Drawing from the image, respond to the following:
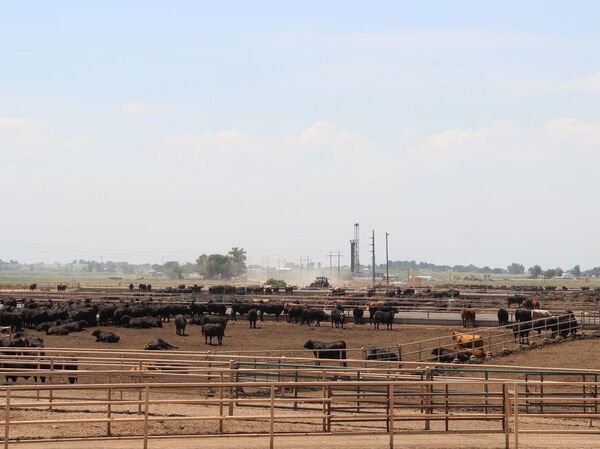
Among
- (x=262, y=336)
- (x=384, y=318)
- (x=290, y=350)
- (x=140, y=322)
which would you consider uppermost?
(x=384, y=318)

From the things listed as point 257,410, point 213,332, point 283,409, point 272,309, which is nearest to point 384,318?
point 272,309

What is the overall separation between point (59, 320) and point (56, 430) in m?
35.9

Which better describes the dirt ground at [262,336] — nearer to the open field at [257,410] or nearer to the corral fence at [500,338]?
the corral fence at [500,338]

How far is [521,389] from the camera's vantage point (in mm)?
22031

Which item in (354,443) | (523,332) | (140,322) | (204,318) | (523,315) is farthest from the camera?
(140,322)

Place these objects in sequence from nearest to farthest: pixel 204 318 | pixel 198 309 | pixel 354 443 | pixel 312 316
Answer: pixel 354 443 → pixel 204 318 → pixel 312 316 → pixel 198 309

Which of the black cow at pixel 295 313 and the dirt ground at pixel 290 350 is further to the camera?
the black cow at pixel 295 313

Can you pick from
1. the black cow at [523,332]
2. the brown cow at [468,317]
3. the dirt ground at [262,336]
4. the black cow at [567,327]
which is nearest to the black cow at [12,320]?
the dirt ground at [262,336]

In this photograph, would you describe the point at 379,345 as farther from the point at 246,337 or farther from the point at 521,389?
the point at 521,389

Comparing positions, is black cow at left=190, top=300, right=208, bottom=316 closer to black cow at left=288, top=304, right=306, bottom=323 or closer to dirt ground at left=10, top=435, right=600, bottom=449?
black cow at left=288, top=304, right=306, bottom=323

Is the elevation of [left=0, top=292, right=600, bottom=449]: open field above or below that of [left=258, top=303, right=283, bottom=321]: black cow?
below

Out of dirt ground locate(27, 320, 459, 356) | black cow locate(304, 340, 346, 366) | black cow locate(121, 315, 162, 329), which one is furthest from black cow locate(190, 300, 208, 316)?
black cow locate(304, 340, 346, 366)

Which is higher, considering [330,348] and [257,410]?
[330,348]

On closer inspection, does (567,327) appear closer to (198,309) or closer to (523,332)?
(523,332)
